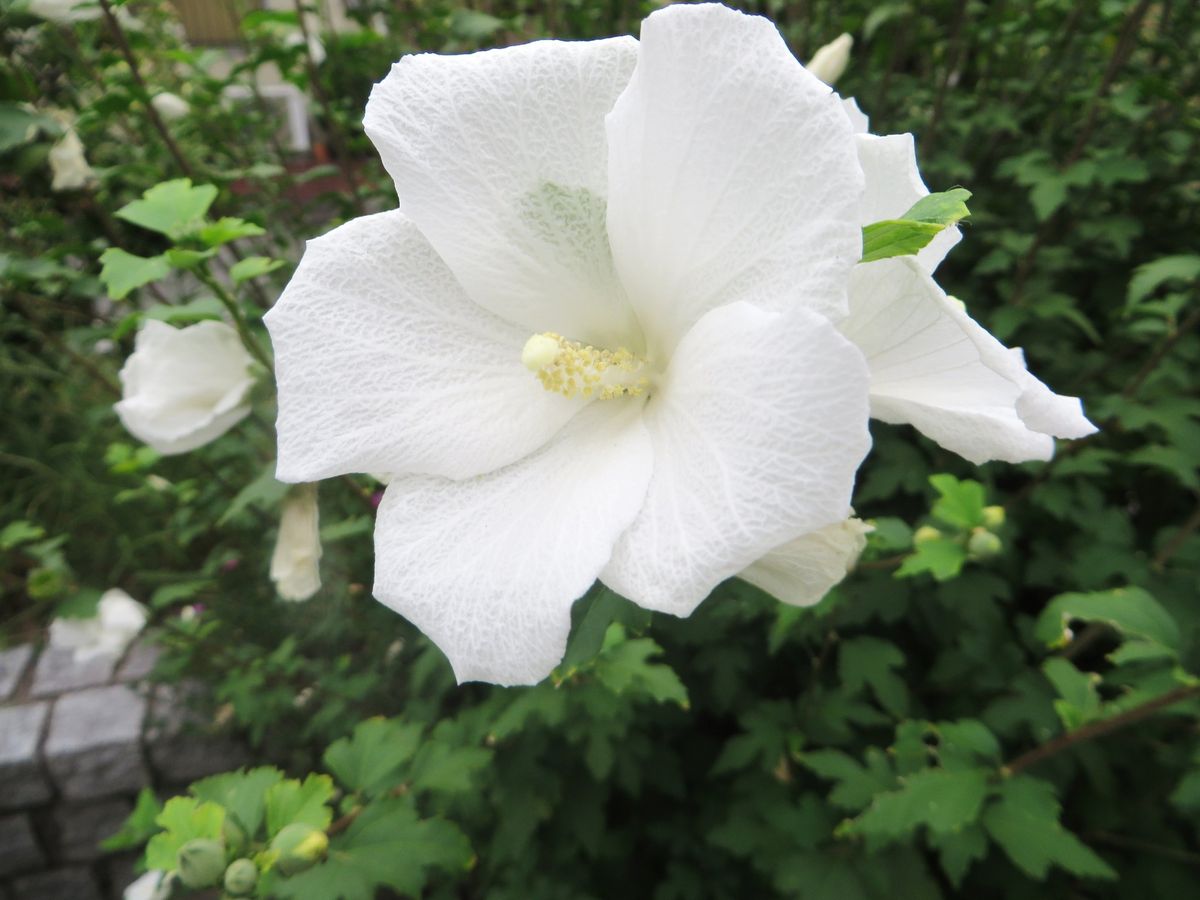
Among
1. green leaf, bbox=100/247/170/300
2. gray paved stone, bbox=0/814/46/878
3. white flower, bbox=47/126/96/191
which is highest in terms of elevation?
green leaf, bbox=100/247/170/300

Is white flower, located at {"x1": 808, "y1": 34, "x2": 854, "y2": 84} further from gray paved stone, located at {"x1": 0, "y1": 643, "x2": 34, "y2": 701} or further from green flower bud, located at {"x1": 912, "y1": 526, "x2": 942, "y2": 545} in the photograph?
gray paved stone, located at {"x1": 0, "y1": 643, "x2": 34, "y2": 701}

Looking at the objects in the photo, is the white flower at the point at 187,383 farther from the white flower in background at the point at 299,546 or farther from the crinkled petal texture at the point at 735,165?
the crinkled petal texture at the point at 735,165

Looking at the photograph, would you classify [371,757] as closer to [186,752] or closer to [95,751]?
[186,752]

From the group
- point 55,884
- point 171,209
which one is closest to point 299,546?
point 171,209

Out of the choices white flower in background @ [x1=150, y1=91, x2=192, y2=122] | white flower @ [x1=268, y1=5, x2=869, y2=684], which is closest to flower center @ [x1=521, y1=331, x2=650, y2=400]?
white flower @ [x1=268, y1=5, x2=869, y2=684]

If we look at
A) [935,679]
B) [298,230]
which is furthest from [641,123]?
[298,230]

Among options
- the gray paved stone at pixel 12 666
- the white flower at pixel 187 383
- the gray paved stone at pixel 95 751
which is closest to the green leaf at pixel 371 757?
the white flower at pixel 187 383
